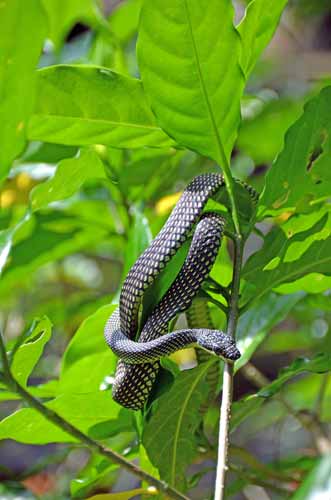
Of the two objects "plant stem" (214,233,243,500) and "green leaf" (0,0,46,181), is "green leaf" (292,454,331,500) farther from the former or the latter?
"green leaf" (0,0,46,181)

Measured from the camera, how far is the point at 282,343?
1961 millimetres

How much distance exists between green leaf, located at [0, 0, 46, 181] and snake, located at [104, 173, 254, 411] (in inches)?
9.4

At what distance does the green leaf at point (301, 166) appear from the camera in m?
0.94

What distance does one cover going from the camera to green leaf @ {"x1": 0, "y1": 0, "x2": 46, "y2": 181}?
2.35ft

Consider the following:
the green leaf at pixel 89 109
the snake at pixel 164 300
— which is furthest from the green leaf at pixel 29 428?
the green leaf at pixel 89 109

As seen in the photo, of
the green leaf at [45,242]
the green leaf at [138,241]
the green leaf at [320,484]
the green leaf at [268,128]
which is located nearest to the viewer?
the green leaf at [320,484]

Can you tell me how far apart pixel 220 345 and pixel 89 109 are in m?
0.35

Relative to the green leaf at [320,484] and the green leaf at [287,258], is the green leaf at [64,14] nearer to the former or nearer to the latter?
the green leaf at [287,258]

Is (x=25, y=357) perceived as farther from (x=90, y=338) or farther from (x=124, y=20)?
(x=124, y=20)

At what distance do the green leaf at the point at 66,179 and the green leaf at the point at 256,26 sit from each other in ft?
0.73

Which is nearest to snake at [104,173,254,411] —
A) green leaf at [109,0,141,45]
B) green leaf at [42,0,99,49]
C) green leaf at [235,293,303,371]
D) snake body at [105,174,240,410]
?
snake body at [105,174,240,410]

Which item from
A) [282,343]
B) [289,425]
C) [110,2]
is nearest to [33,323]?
[282,343]

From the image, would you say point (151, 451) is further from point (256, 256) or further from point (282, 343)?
point (282, 343)

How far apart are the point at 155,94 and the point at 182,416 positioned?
1.35ft
